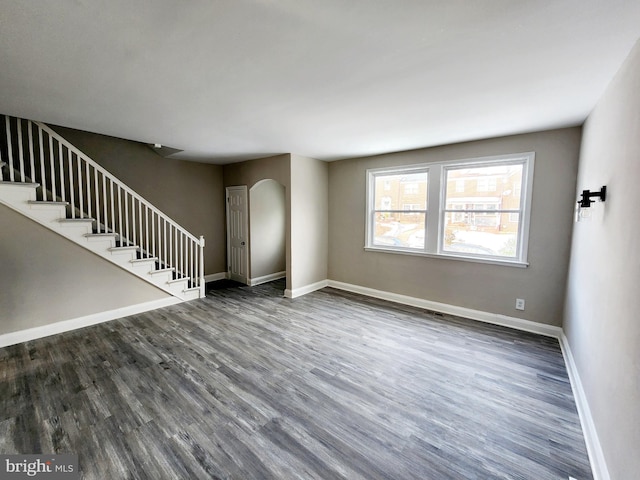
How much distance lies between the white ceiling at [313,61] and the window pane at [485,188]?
63 centimetres

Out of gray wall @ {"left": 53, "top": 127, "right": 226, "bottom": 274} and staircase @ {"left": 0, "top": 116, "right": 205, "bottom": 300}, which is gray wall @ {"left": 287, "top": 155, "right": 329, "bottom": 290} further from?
gray wall @ {"left": 53, "top": 127, "right": 226, "bottom": 274}

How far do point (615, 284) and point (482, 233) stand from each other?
2270mm

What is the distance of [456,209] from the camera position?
4016mm

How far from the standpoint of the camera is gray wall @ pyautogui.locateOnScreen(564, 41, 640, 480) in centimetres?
135

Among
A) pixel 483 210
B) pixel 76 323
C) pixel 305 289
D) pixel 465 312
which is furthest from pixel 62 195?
pixel 465 312

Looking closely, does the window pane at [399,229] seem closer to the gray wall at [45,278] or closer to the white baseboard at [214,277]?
the white baseboard at [214,277]

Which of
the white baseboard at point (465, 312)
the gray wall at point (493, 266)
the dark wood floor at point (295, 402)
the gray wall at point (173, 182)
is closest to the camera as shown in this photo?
the dark wood floor at point (295, 402)

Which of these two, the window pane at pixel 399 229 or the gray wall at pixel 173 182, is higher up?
the gray wall at pixel 173 182

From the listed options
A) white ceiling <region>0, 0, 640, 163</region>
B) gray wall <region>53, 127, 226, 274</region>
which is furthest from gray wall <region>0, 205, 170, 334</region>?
gray wall <region>53, 127, 226, 274</region>

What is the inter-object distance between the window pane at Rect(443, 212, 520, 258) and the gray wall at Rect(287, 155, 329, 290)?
2278mm

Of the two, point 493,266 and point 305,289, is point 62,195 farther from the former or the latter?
point 493,266

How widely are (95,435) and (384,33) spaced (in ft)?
10.4

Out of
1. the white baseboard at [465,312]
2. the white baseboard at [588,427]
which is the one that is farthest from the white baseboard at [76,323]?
the white baseboard at [588,427]

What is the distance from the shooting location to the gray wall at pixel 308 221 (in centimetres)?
479
